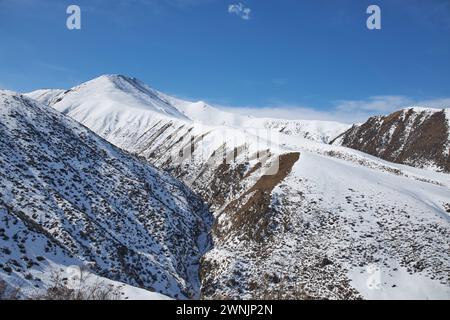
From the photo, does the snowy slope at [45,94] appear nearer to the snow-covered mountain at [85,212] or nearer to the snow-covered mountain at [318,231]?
the snow-covered mountain at [85,212]

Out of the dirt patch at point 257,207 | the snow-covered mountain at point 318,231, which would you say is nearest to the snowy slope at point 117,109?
the snow-covered mountain at point 318,231

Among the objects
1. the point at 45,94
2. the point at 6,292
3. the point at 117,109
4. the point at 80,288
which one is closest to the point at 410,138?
the point at 117,109

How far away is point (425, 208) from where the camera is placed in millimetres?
35062

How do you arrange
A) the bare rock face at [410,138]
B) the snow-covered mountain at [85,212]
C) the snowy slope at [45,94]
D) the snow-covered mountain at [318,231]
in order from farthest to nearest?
the snowy slope at [45,94]
the bare rock face at [410,138]
the snow-covered mountain at [318,231]
the snow-covered mountain at [85,212]

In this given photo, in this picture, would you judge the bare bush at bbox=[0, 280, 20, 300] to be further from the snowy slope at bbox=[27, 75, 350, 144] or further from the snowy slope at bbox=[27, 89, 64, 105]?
the snowy slope at bbox=[27, 89, 64, 105]

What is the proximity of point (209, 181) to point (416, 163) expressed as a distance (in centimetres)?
6788

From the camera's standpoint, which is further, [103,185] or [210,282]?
[103,185]

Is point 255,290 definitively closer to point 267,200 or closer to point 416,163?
point 267,200

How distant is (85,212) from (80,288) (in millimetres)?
17267

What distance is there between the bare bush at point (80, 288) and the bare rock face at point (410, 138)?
88739 millimetres

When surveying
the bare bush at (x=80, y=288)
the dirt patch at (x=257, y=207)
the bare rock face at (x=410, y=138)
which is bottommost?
the bare bush at (x=80, y=288)

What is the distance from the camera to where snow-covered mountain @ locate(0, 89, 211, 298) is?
2528cm

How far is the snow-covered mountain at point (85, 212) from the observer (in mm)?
25281
